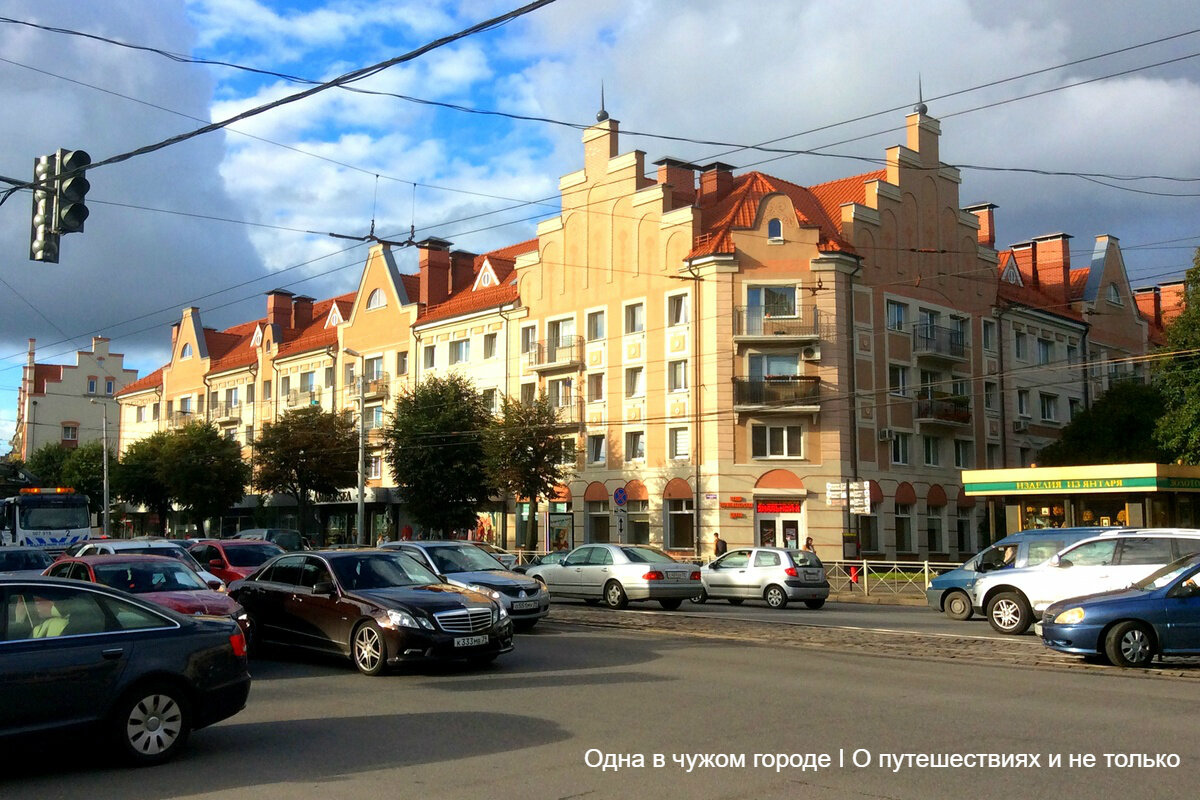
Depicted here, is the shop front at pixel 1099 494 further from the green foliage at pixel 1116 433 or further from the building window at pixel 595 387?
the building window at pixel 595 387

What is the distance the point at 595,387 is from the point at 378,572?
34502 millimetres

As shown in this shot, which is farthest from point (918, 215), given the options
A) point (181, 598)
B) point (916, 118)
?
point (181, 598)

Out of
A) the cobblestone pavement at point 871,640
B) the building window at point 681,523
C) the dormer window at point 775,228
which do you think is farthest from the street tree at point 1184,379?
the cobblestone pavement at point 871,640

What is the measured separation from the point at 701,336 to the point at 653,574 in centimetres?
2131

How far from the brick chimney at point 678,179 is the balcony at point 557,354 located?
728 centimetres

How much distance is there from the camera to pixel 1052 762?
8305mm

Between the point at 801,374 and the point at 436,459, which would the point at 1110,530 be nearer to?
the point at 801,374

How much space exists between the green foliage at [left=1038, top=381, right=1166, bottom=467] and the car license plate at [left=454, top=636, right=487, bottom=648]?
40.4 m

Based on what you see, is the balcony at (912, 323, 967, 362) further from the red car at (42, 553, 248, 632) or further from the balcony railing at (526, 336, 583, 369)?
the red car at (42, 553, 248, 632)

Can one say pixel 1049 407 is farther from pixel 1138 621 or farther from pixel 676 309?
pixel 1138 621

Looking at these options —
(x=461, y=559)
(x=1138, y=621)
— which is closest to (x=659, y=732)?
(x=1138, y=621)

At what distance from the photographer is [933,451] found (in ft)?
161

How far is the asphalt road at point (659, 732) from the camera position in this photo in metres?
7.69

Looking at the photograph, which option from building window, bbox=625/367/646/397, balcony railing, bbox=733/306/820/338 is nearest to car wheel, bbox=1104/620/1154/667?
balcony railing, bbox=733/306/820/338
